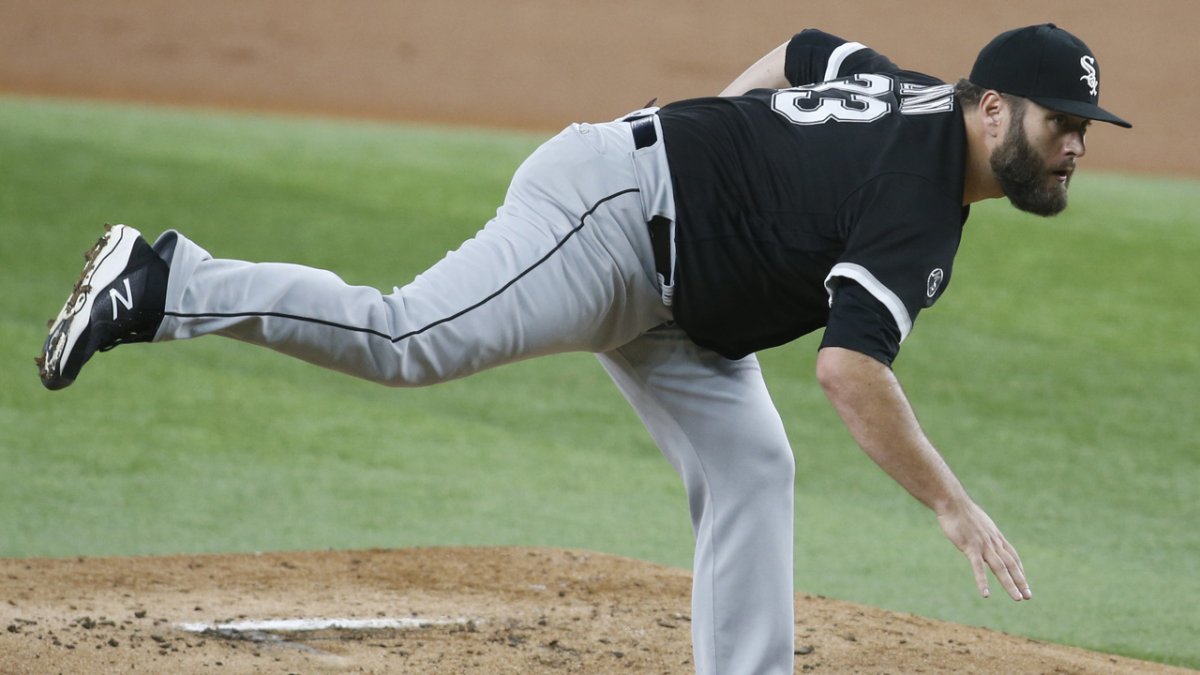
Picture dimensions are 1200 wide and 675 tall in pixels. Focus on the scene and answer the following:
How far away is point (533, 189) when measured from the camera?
10.6 feet

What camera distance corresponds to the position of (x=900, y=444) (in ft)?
9.34

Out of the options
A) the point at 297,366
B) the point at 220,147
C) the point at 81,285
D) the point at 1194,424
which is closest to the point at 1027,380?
the point at 1194,424

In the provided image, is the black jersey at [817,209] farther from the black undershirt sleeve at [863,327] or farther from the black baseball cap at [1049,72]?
the black baseball cap at [1049,72]

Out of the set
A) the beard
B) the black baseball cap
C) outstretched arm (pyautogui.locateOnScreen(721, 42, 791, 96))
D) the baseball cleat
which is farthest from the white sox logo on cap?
the baseball cleat

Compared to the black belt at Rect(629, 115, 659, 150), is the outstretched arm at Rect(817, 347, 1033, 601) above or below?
below

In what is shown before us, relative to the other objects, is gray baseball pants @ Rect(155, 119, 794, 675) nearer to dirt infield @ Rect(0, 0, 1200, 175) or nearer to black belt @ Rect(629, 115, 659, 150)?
black belt @ Rect(629, 115, 659, 150)

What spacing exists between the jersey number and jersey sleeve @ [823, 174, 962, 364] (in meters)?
0.24

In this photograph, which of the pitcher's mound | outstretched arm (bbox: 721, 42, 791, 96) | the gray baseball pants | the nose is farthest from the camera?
the pitcher's mound

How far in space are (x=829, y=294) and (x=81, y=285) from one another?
146cm

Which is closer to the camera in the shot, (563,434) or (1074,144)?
(1074,144)

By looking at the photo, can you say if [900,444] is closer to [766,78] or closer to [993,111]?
[993,111]

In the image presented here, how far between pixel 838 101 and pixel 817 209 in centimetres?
30

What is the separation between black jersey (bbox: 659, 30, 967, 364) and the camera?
289 centimetres

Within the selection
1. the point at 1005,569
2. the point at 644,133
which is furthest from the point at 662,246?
the point at 1005,569
